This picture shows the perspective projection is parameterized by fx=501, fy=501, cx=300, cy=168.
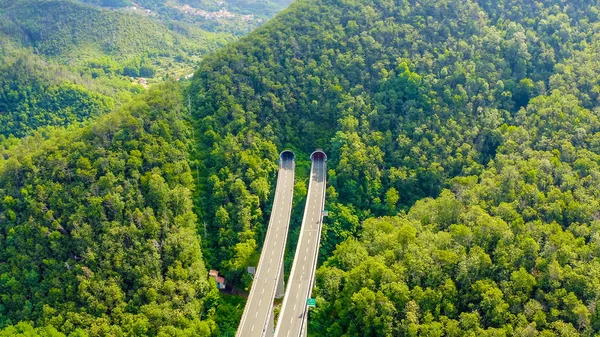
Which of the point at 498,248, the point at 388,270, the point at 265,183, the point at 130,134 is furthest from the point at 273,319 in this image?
the point at 130,134

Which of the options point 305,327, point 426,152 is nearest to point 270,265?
point 305,327

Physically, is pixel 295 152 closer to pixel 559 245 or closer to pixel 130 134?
pixel 130 134

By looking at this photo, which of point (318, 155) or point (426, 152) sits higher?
point (426, 152)

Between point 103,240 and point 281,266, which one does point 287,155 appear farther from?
point 103,240

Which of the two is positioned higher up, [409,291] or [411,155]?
[411,155]

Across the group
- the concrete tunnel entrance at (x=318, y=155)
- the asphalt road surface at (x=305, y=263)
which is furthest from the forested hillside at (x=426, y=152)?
the concrete tunnel entrance at (x=318, y=155)

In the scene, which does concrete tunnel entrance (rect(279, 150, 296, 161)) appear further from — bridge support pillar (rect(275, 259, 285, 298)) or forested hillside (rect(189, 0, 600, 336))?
bridge support pillar (rect(275, 259, 285, 298))

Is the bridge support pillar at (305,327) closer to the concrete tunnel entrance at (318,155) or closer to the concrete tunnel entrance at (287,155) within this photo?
the concrete tunnel entrance at (287,155)
